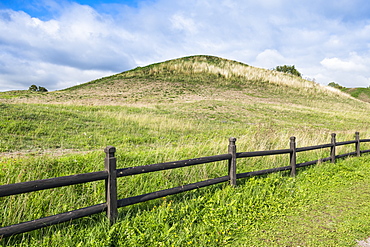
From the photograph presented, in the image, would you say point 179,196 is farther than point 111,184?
Yes

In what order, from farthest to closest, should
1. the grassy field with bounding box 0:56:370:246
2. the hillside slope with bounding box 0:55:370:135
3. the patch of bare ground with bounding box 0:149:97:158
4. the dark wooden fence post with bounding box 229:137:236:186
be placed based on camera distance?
the hillside slope with bounding box 0:55:370:135
the patch of bare ground with bounding box 0:149:97:158
the dark wooden fence post with bounding box 229:137:236:186
the grassy field with bounding box 0:56:370:246

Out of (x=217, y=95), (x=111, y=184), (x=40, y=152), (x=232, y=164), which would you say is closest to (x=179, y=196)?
(x=232, y=164)

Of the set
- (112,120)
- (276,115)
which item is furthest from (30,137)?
(276,115)

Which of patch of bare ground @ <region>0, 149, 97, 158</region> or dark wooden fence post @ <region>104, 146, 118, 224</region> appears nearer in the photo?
dark wooden fence post @ <region>104, 146, 118, 224</region>

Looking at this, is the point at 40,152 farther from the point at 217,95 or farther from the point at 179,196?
the point at 217,95

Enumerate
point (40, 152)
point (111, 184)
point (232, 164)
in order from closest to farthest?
point (111, 184), point (232, 164), point (40, 152)

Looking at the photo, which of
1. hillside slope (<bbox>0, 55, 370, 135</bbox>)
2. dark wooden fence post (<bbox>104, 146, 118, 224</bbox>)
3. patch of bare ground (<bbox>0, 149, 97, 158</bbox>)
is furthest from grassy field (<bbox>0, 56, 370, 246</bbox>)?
hillside slope (<bbox>0, 55, 370, 135</bbox>)

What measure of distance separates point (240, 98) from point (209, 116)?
1529 centimetres

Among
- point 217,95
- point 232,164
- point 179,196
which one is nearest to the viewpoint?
point 179,196

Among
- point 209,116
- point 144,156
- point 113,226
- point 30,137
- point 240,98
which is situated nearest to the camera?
point 113,226

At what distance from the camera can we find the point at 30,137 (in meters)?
12.2

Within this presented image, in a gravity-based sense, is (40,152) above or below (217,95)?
below

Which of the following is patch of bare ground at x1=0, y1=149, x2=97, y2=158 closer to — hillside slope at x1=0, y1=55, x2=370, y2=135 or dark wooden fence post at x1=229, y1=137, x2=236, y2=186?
dark wooden fence post at x1=229, y1=137, x2=236, y2=186

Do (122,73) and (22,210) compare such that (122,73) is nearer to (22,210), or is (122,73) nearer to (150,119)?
(150,119)
